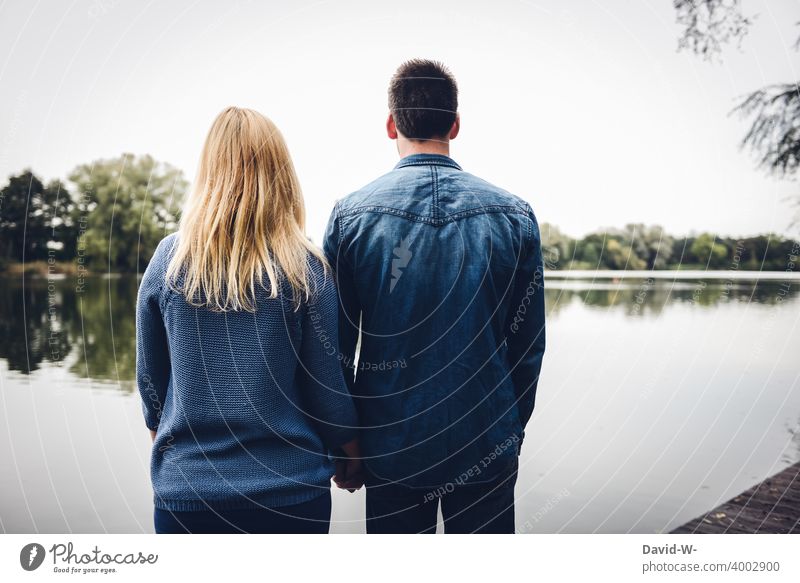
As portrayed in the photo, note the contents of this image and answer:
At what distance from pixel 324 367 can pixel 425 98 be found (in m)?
0.93

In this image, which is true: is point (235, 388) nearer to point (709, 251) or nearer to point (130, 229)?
point (130, 229)

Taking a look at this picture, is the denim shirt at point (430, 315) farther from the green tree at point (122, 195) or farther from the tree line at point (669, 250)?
the green tree at point (122, 195)

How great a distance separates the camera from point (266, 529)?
1.94m

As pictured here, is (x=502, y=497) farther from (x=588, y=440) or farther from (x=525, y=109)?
(x=588, y=440)

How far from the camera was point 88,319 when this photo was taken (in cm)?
1298

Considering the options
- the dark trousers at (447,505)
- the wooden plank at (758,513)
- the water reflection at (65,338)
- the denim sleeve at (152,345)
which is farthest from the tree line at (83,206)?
the wooden plank at (758,513)

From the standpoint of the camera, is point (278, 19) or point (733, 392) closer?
point (278, 19)

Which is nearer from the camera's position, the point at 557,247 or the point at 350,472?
the point at 350,472

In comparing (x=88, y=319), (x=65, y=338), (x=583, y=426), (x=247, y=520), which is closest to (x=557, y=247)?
(x=247, y=520)

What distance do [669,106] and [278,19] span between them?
6.89 feet

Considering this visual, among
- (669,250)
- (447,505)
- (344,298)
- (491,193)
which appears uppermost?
(491,193)

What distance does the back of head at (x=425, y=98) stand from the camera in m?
2.12

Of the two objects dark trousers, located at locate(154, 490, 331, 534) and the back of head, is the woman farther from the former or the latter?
the back of head
